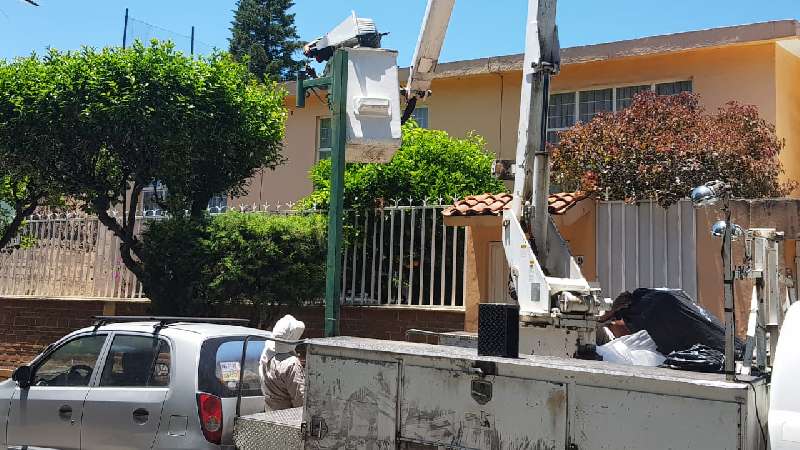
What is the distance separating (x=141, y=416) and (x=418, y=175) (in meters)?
6.44

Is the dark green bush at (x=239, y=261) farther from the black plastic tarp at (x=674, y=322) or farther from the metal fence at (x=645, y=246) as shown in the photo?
the black plastic tarp at (x=674, y=322)

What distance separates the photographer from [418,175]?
37.6ft

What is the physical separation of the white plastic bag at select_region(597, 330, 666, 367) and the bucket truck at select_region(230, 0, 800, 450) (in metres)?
0.19

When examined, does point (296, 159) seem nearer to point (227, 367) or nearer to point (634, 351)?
point (227, 367)

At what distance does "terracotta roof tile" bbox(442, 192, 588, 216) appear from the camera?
8.86 metres

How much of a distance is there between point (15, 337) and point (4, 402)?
309 inches

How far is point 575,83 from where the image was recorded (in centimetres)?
1512

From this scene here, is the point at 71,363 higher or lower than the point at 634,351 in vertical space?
lower

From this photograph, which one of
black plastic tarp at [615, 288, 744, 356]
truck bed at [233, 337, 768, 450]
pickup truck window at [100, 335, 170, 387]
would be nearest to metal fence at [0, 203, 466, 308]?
black plastic tarp at [615, 288, 744, 356]

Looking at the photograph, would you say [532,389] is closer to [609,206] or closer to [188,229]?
[609,206]

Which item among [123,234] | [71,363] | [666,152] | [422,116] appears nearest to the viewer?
[71,363]

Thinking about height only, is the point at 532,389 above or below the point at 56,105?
below

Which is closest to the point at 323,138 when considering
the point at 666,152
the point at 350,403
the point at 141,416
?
the point at 666,152

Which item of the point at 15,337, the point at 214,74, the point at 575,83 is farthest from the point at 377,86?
the point at 15,337
